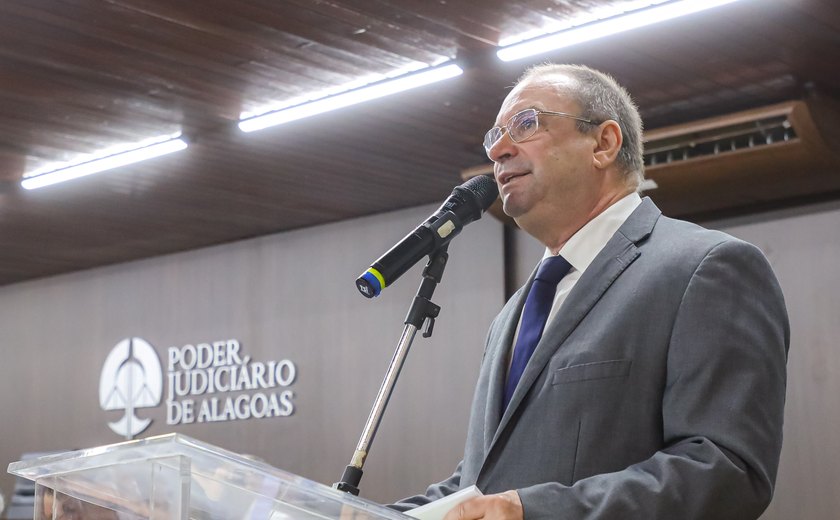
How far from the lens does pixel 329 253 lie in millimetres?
8641

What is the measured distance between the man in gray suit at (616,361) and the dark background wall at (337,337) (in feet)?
15.4

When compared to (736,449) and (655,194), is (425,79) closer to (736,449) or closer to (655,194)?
(655,194)

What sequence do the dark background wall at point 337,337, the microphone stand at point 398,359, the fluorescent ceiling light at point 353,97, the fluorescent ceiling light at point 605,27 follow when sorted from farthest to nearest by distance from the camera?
1. the dark background wall at point 337,337
2. the fluorescent ceiling light at point 353,97
3. the fluorescent ceiling light at point 605,27
4. the microphone stand at point 398,359

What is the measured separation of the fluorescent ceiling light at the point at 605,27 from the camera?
14.8 feet

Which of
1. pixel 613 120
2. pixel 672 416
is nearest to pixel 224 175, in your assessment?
pixel 613 120

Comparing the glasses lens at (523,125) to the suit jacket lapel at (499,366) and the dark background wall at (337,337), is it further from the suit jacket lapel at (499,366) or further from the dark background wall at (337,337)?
the dark background wall at (337,337)

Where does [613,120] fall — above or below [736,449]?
above

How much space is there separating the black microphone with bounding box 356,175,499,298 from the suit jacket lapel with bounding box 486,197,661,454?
0.78 feet

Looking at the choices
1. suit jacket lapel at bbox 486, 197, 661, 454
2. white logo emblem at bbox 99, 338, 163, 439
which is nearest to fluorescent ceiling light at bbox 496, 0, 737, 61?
suit jacket lapel at bbox 486, 197, 661, 454

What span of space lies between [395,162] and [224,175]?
3.94 feet

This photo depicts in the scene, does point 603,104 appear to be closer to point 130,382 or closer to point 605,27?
point 605,27

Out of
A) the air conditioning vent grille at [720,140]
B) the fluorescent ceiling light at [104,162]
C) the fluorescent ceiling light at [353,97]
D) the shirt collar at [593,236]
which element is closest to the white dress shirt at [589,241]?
the shirt collar at [593,236]

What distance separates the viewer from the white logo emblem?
956 centimetres

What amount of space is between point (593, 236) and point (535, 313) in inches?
7.1
